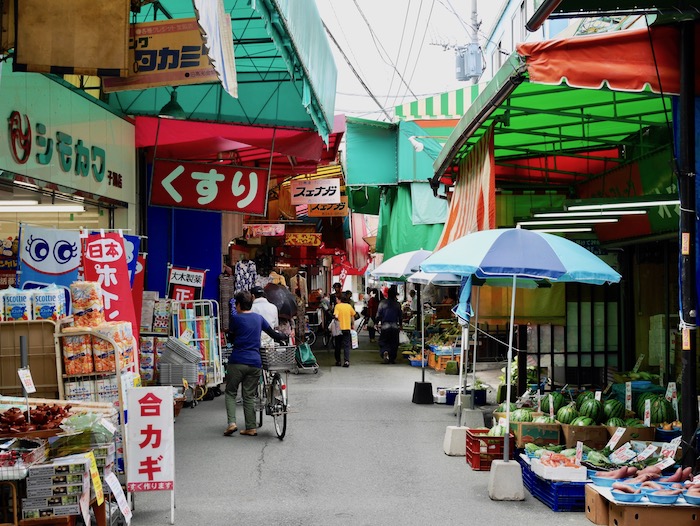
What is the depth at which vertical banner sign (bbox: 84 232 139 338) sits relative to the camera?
33.6ft

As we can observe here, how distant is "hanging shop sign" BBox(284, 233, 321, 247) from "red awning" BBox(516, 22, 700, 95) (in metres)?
24.9

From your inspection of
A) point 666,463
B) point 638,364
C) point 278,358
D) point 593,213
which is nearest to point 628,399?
point 666,463

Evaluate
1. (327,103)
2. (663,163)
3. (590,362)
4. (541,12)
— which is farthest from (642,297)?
(541,12)

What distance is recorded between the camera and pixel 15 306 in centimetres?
809

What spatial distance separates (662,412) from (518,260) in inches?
107

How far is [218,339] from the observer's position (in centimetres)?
1596

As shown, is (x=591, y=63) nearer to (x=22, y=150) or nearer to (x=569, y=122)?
(x=569, y=122)

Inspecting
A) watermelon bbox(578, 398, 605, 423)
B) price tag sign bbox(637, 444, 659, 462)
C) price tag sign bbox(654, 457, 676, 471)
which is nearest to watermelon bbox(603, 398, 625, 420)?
watermelon bbox(578, 398, 605, 423)

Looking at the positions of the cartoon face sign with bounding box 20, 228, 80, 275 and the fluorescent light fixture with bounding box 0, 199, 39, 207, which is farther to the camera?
the fluorescent light fixture with bounding box 0, 199, 39, 207

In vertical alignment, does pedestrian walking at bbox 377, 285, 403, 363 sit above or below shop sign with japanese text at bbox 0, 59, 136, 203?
below

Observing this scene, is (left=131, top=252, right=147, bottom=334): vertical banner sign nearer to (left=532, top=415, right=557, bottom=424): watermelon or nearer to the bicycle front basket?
the bicycle front basket

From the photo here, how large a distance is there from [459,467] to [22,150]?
6545 mm

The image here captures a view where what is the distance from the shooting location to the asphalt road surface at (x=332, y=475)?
26.8ft

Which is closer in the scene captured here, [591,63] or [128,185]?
[591,63]
